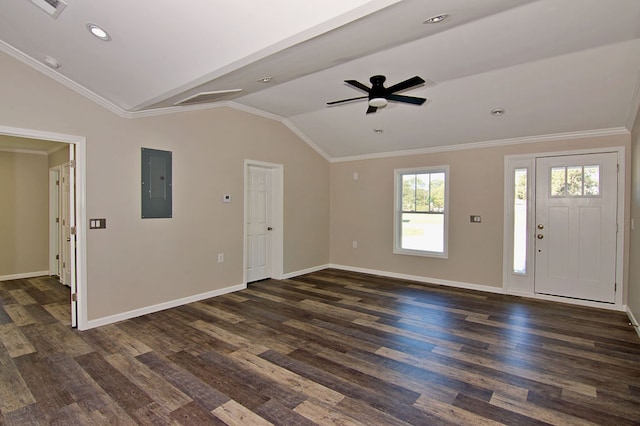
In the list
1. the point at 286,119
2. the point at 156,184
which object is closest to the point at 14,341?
the point at 156,184

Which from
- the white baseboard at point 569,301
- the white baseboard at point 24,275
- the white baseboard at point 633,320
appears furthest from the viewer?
the white baseboard at point 24,275

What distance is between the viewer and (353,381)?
2.69 meters

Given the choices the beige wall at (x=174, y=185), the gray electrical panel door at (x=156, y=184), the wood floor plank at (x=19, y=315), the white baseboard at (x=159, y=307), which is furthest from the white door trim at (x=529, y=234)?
the wood floor plank at (x=19, y=315)

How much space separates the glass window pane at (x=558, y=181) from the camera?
484cm

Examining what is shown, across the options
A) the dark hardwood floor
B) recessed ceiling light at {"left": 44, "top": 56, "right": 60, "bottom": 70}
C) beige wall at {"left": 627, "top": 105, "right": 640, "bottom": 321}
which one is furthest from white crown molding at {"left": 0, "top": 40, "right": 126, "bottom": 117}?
beige wall at {"left": 627, "top": 105, "right": 640, "bottom": 321}

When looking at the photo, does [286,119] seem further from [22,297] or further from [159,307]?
[22,297]

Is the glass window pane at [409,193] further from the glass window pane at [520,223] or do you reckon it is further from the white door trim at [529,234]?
the glass window pane at [520,223]

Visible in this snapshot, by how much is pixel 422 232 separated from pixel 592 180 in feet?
8.31

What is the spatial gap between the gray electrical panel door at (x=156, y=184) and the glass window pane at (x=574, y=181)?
5558 millimetres

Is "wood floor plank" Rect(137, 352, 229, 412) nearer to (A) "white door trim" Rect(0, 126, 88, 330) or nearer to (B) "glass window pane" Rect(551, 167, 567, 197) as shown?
(A) "white door trim" Rect(0, 126, 88, 330)

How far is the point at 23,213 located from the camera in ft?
20.4

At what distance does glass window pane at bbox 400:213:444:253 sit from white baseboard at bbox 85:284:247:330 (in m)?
3.08

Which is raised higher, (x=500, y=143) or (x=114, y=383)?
(x=500, y=143)

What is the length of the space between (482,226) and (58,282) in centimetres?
728
